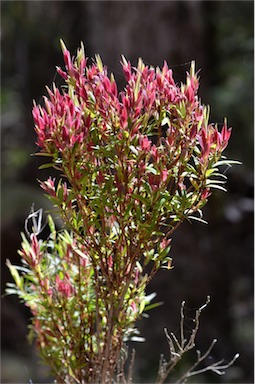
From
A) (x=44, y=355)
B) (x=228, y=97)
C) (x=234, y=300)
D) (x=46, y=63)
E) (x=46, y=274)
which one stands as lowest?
(x=44, y=355)

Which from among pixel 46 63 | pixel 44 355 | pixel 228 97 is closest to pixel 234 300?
pixel 228 97

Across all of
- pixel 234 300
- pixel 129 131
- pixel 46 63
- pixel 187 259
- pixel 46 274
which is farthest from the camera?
pixel 46 63

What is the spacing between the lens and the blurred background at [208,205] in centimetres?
264

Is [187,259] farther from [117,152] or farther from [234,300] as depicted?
[117,152]

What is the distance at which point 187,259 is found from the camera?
9.03ft

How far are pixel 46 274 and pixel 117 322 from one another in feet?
0.55

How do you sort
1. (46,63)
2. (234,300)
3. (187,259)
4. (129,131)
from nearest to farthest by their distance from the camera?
(129,131) → (187,259) → (234,300) → (46,63)

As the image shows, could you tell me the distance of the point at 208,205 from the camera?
9.16ft

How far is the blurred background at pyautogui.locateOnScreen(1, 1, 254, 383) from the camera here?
104 inches

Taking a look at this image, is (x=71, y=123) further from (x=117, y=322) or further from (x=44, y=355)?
(x=44, y=355)

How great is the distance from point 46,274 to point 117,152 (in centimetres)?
28

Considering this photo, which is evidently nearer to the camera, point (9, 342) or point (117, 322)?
point (117, 322)

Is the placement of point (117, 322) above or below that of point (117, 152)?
below

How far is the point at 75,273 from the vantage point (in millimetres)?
999
